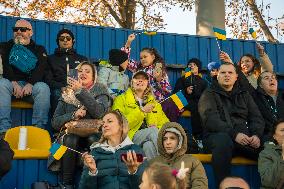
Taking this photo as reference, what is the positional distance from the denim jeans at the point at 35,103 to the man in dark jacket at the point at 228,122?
6.05 feet

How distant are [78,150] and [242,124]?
196 cm

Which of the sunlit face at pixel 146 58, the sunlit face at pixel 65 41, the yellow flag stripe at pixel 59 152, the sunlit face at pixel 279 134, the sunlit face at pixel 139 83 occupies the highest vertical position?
the sunlit face at pixel 65 41

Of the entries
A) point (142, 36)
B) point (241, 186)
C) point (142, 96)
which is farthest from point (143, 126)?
point (142, 36)

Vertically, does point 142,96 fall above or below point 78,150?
above

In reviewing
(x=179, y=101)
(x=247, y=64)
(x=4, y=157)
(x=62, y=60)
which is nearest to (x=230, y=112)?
(x=179, y=101)

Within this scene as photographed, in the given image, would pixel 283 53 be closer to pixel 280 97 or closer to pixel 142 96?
pixel 280 97

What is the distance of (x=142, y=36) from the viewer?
8836mm

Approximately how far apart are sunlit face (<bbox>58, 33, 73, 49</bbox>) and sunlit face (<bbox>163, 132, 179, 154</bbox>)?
2.51m

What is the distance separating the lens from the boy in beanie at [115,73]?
7102 mm

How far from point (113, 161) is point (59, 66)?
244cm

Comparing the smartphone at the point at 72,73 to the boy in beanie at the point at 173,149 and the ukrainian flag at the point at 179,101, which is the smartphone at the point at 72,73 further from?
the boy in beanie at the point at 173,149

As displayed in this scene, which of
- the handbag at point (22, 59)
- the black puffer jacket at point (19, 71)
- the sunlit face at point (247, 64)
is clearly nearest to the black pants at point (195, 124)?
the sunlit face at point (247, 64)

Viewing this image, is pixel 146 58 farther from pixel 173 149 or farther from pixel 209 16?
pixel 209 16

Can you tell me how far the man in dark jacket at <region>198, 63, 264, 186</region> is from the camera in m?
5.64
